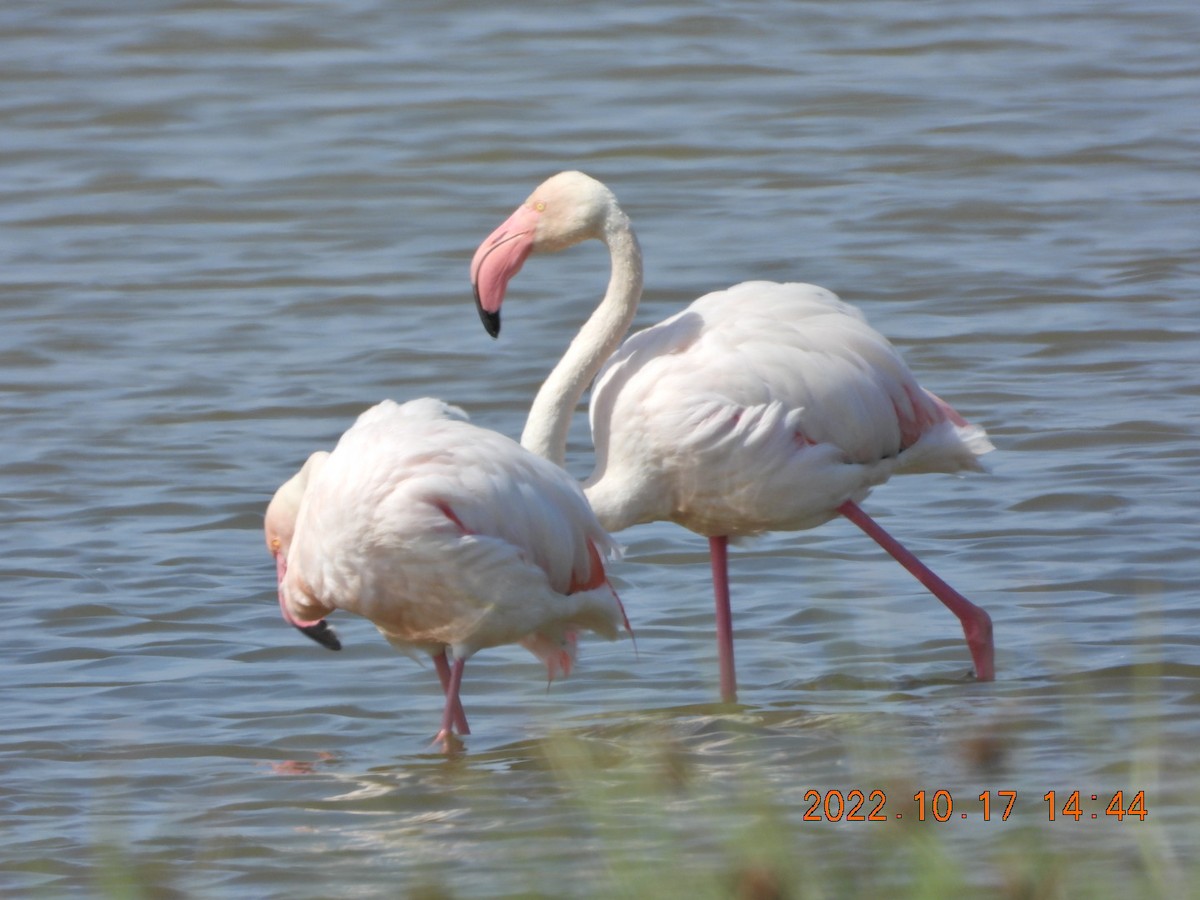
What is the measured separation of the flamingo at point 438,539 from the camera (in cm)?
486

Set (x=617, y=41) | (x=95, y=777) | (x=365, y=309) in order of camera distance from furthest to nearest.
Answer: (x=617, y=41) < (x=365, y=309) < (x=95, y=777)

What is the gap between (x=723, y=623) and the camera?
5.74 meters

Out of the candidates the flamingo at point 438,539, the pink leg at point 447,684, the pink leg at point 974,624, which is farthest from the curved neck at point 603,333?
the pink leg at point 974,624

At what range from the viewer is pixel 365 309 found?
9820mm

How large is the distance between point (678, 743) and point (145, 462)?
3.44 metres

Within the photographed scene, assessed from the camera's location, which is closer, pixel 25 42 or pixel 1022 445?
pixel 1022 445

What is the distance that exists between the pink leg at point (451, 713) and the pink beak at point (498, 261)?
43.3 inches

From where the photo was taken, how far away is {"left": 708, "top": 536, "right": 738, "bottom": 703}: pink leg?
220 inches

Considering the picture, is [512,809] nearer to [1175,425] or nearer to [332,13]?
[1175,425]

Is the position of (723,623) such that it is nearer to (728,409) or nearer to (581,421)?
(728,409)

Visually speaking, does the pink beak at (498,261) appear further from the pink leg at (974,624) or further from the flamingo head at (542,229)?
the pink leg at (974,624)

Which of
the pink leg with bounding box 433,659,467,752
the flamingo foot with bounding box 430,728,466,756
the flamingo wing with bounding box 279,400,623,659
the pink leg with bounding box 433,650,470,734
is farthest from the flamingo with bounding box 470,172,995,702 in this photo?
the flamingo foot with bounding box 430,728,466,756

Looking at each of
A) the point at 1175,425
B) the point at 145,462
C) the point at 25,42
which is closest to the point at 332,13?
the point at 25,42

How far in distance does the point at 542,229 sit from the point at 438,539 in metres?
1.29
